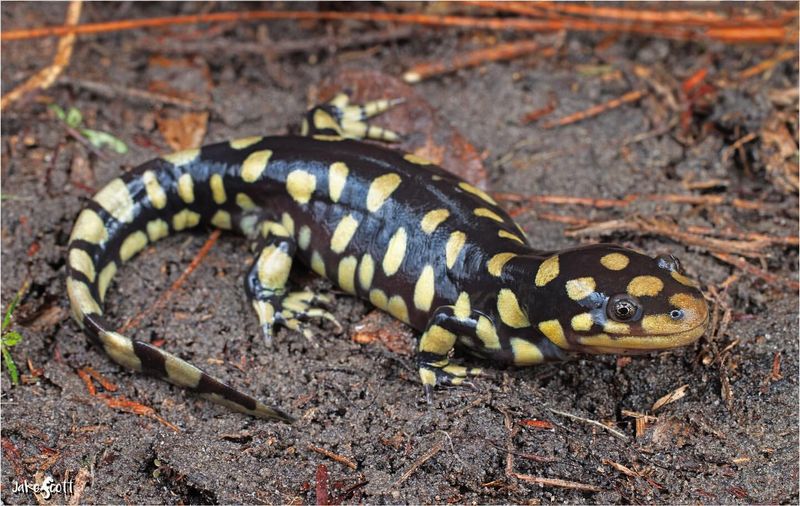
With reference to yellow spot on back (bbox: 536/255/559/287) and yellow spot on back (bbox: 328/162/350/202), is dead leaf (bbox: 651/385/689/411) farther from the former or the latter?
yellow spot on back (bbox: 328/162/350/202)

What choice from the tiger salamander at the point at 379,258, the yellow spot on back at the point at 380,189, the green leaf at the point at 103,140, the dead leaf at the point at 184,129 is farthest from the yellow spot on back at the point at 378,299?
the green leaf at the point at 103,140

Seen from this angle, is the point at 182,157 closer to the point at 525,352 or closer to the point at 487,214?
the point at 487,214

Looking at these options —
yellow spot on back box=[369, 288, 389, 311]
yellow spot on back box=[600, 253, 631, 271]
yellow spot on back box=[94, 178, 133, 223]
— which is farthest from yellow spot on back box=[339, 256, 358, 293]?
yellow spot on back box=[600, 253, 631, 271]

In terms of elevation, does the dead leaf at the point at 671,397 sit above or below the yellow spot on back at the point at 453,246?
below

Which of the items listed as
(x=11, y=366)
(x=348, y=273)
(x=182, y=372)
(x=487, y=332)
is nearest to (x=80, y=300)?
(x=11, y=366)

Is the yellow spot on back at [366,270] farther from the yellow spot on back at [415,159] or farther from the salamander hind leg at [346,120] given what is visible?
the salamander hind leg at [346,120]

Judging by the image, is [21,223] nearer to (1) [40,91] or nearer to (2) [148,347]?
(1) [40,91]
